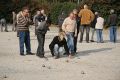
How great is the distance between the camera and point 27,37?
18.0 meters

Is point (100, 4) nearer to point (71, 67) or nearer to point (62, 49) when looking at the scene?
point (62, 49)

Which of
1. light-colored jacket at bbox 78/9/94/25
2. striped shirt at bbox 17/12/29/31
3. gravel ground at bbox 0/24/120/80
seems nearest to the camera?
gravel ground at bbox 0/24/120/80

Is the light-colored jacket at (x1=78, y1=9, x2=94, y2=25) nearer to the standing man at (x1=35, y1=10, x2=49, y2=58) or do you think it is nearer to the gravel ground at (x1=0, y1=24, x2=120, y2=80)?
the gravel ground at (x1=0, y1=24, x2=120, y2=80)

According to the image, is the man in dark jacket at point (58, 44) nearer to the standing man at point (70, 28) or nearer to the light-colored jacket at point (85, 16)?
the standing man at point (70, 28)

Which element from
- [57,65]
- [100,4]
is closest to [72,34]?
[57,65]

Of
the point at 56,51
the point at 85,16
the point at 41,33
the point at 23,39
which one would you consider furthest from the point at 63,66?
the point at 85,16

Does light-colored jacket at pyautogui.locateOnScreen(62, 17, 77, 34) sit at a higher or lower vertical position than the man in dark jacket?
higher

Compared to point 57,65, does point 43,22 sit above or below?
above

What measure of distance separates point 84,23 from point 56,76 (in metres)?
10.4

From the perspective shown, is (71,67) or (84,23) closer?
(71,67)

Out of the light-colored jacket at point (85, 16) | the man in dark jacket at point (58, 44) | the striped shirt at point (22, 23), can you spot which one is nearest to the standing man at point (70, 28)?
the man in dark jacket at point (58, 44)

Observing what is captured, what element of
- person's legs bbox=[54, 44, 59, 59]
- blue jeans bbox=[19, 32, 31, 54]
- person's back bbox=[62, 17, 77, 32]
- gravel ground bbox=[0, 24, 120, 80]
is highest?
person's back bbox=[62, 17, 77, 32]

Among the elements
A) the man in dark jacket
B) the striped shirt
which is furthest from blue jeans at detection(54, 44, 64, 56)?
the striped shirt

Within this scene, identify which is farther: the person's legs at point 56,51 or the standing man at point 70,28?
the standing man at point 70,28
